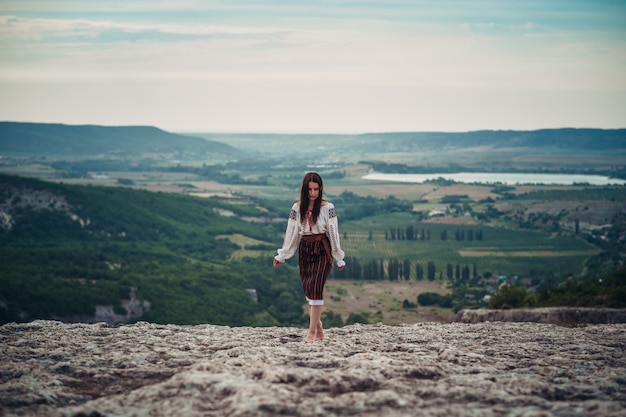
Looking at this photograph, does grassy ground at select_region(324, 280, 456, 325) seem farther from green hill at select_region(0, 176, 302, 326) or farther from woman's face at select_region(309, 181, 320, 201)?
woman's face at select_region(309, 181, 320, 201)

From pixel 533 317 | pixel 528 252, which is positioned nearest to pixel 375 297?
pixel 528 252

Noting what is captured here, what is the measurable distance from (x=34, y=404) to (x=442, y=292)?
276 feet

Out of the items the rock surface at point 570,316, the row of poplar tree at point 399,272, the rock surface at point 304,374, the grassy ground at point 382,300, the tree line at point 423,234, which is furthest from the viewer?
the tree line at point 423,234

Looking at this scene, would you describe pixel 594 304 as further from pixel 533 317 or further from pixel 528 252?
pixel 528 252

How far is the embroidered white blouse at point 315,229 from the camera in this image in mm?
12773

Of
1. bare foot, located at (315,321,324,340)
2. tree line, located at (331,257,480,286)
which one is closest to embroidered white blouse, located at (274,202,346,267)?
bare foot, located at (315,321,324,340)

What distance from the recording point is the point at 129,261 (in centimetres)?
9519

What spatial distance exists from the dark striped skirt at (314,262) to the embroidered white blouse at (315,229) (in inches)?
4.0

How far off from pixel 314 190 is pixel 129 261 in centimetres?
8595

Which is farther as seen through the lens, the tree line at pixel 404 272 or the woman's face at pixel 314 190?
the tree line at pixel 404 272

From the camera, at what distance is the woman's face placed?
12578mm

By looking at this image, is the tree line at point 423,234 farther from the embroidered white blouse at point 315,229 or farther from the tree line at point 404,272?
the embroidered white blouse at point 315,229

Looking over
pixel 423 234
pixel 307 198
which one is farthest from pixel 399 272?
pixel 307 198

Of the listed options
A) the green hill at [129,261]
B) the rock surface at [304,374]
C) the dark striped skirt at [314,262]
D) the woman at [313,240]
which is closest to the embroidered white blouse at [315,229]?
the woman at [313,240]
